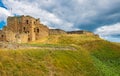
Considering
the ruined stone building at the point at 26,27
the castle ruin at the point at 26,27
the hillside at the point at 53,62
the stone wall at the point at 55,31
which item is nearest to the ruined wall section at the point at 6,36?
the castle ruin at the point at 26,27

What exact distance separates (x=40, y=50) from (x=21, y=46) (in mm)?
3197

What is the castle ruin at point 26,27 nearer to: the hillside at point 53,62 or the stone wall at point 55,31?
the stone wall at point 55,31

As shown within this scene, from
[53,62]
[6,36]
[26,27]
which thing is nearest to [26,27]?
[26,27]

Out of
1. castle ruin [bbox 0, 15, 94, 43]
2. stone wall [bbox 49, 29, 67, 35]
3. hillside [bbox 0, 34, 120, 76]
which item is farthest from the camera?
stone wall [bbox 49, 29, 67, 35]

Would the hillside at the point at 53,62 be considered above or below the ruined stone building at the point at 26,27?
below

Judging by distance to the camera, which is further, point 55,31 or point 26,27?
point 55,31

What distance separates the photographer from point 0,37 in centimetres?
6694

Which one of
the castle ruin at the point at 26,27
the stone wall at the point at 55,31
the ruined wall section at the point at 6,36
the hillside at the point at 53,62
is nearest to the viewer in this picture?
the hillside at the point at 53,62

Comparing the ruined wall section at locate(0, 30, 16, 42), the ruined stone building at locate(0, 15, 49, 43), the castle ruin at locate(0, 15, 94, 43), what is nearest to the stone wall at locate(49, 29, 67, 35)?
the castle ruin at locate(0, 15, 94, 43)

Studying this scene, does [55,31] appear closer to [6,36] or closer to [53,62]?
[6,36]

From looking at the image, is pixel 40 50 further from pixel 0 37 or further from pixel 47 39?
pixel 47 39

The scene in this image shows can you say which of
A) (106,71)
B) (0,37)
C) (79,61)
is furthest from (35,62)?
(0,37)

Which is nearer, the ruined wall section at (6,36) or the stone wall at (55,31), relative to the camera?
the ruined wall section at (6,36)

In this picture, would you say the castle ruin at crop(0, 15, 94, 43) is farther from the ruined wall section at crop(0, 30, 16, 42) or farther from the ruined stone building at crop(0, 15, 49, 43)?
the ruined wall section at crop(0, 30, 16, 42)
